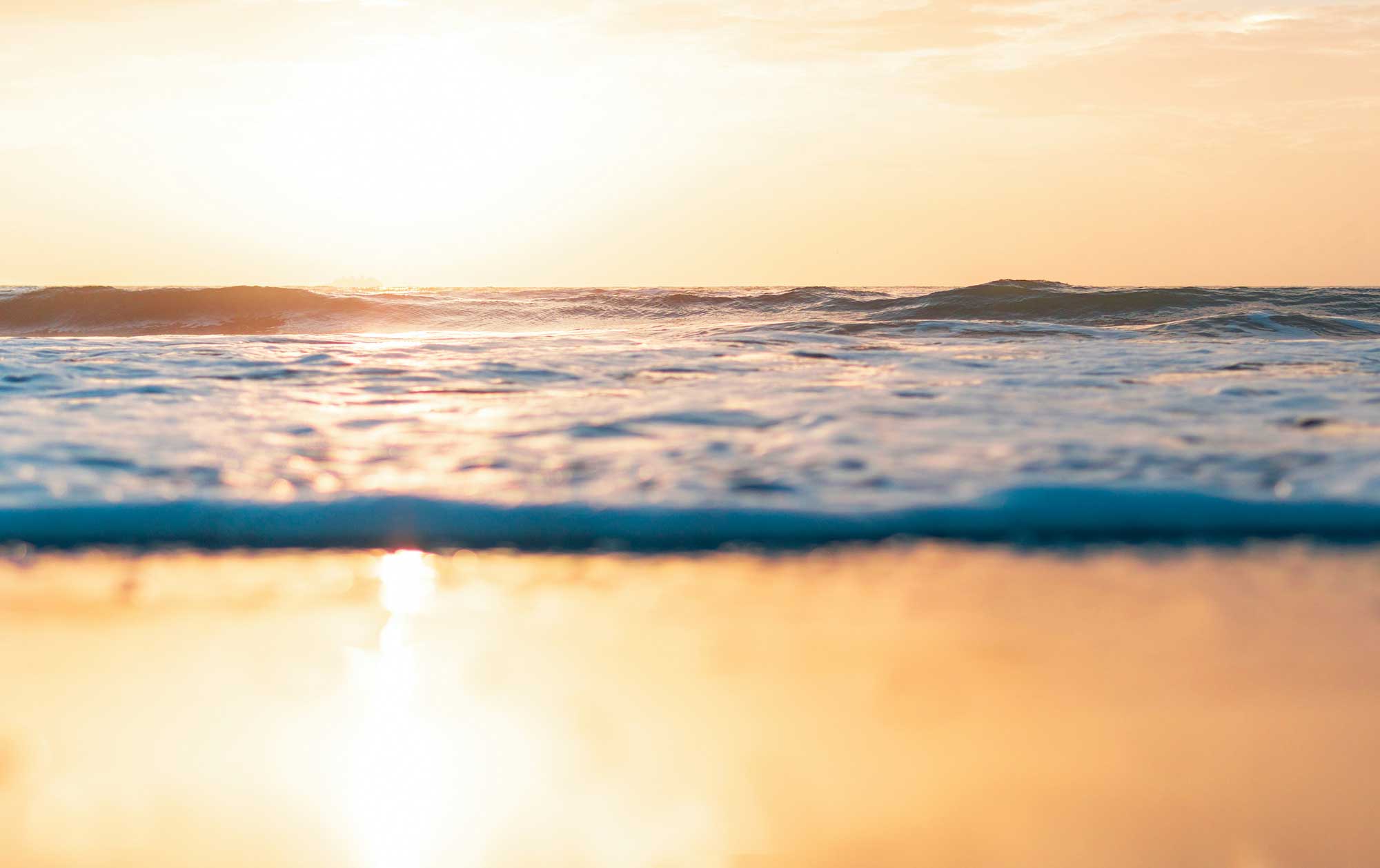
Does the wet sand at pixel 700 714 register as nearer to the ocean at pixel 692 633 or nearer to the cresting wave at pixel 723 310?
the ocean at pixel 692 633

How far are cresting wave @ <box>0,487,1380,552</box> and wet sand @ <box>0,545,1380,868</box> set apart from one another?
17 cm

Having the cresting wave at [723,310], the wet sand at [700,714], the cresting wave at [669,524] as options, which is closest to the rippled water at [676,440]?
the cresting wave at [669,524]

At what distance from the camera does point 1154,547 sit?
6.60ft

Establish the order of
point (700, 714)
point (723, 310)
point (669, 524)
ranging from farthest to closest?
1. point (723, 310)
2. point (669, 524)
3. point (700, 714)

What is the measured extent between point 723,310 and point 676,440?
32.2 ft

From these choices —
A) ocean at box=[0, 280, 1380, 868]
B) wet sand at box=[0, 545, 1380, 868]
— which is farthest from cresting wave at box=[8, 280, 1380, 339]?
wet sand at box=[0, 545, 1380, 868]

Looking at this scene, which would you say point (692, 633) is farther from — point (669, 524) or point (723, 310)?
point (723, 310)

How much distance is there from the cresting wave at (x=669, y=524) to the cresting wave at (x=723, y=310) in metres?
6.29

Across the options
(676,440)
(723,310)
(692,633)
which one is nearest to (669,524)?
(692,633)

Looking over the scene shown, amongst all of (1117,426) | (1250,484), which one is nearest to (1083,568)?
(1250,484)

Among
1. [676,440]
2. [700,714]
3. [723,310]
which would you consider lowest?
[700,714]

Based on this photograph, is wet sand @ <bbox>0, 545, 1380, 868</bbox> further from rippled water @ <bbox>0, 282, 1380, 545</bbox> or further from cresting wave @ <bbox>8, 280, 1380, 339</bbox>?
cresting wave @ <bbox>8, 280, 1380, 339</bbox>

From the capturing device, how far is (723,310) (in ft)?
41.6

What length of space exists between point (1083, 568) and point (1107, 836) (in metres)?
0.92
